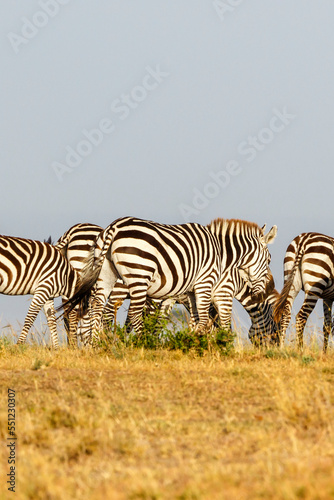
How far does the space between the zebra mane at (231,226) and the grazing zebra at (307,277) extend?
0.89 meters

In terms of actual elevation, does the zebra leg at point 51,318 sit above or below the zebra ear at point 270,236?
below

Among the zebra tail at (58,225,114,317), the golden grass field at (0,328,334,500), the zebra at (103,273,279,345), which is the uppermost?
the zebra tail at (58,225,114,317)

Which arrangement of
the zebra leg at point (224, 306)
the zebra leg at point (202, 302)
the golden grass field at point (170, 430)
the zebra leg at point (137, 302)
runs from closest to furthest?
the golden grass field at point (170, 430) < the zebra leg at point (137, 302) < the zebra leg at point (202, 302) < the zebra leg at point (224, 306)

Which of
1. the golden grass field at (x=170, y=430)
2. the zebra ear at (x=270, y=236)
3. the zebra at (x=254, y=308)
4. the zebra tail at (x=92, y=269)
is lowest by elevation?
the golden grass field at (x=170, y=430)

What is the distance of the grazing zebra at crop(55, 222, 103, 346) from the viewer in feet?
46.5

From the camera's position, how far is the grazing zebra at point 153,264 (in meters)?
10.2

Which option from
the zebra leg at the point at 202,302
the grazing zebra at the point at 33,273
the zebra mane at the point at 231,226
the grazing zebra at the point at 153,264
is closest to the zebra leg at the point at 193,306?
the grazing zebra at the point at 153,264

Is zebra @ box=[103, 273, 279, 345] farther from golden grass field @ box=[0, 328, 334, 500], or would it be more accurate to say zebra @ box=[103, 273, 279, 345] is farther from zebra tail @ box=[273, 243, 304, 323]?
golden grass field @ box=[0, 328, 334, 500]

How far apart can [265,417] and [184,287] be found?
18.8 ft

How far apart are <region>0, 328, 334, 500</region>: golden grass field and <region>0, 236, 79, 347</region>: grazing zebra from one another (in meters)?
4.83

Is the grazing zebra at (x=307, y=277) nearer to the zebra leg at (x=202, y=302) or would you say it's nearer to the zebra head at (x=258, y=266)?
the zebra head at (x=258, y=266)

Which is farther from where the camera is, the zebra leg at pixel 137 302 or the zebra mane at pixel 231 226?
the zebra mane at pixel 231 226

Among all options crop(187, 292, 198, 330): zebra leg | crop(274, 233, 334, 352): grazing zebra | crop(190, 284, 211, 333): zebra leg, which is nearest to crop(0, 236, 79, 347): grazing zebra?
crop(187, 292, 198, 330): zebra leg

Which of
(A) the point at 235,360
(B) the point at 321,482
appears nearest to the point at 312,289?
(A) the point at 235,360
